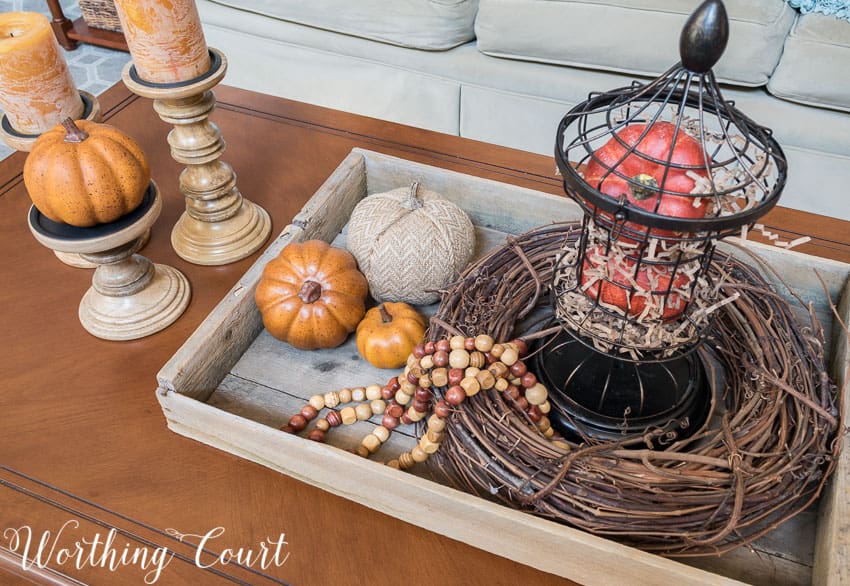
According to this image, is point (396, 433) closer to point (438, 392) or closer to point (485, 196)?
point (438, 392)

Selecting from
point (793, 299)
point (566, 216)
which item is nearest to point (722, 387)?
point (793, 299)

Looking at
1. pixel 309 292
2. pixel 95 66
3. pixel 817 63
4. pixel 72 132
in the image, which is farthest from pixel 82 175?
pixel 95 66

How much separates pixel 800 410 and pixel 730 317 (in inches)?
6.1

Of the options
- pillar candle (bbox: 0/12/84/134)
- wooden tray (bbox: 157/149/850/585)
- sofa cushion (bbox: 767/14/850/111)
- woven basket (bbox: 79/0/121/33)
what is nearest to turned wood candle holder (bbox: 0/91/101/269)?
pillar candle (bbox: 0/12/84/134)

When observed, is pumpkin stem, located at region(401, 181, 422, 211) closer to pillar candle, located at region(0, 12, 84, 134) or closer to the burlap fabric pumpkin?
the burlap fabric pumpkin

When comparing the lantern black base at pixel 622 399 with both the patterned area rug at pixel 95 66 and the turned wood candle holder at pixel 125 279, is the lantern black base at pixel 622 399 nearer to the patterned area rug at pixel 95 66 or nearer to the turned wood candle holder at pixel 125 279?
the turned wood candle holder at pixel 125 279

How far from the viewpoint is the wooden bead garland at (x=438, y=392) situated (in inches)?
29.7

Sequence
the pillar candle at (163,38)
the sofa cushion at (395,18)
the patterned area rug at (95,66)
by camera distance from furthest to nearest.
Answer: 1. the patterned area rug at (95,66)
2. the sofa cushion at (395,18)
3. the pillar candle at (163,38)

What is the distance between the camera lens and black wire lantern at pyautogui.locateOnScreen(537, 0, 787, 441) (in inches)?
22.3

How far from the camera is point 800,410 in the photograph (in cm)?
73

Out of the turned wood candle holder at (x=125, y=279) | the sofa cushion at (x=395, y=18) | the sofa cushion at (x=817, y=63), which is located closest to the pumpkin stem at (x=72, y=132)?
the turned wood candle holder at (x=125, y=279)

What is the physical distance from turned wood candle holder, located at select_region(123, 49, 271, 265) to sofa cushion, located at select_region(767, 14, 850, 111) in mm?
1223

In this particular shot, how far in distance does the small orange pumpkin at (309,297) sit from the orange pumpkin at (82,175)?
196 mm

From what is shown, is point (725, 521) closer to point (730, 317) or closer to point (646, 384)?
point (646, 384)
